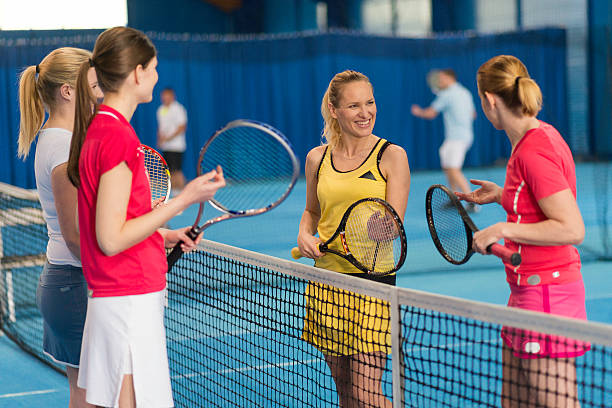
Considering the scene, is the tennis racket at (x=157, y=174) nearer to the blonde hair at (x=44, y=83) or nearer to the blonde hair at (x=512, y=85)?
the blonde hair at (x=44, y=83)

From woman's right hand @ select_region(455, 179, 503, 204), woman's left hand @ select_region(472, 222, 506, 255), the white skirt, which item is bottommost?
the white skirt

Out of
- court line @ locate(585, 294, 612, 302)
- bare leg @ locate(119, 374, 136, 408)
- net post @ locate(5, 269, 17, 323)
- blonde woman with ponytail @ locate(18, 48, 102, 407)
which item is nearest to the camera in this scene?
bare leg @ locate(119, 374, 136, 408)

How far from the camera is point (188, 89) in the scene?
14.8 metres

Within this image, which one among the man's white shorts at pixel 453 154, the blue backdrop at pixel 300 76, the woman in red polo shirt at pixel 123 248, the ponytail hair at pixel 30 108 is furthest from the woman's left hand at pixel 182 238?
the blue backdrop at pixel 300 76

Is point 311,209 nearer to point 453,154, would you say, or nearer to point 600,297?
point 600,297

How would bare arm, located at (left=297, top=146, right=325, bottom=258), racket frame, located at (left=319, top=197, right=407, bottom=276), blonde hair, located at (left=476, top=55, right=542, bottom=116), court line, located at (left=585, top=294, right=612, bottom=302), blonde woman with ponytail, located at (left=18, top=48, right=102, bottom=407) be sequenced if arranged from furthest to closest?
court line, located at (left=585, top=294, right=612, bottom=302), bare arm, located at (left=297, top=146, right=325, bottom=258), racket frame, located at (left=319, top=197, right=407, bottom=276), blonde woman with ponytail, located at (left=18, top=48, right=102, bottom=407), blonde hair, located at (left=476, top=55, right=542, bottom=116)

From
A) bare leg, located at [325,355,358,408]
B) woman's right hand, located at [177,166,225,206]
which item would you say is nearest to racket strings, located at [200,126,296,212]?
bare leg, located at [325,355,358,408]

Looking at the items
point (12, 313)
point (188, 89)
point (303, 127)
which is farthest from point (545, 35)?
point (12, 313)

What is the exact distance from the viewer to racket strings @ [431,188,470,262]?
287 centimetres

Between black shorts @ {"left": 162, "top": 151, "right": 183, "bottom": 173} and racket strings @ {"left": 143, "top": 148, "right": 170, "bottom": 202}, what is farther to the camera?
black shorts @ {"left": 162, "top": 151, "right": 183, "bottom": 173}

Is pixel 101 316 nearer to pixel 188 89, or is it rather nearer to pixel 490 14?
pixel 188 89

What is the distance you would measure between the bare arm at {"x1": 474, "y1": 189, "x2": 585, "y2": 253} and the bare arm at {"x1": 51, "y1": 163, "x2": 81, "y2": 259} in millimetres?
1161

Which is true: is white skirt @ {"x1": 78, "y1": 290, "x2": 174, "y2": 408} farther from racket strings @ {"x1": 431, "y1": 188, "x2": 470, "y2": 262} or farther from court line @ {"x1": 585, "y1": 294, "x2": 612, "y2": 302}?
court line @ {"x1": 585, "y1": 294, "x2": 612, "y2": 302}

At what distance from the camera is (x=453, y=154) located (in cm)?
978
